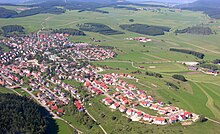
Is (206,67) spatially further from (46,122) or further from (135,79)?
(46,122)

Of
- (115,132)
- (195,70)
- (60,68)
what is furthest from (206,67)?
(115,132)

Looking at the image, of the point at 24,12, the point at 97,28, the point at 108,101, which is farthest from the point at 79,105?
the point at 24,12

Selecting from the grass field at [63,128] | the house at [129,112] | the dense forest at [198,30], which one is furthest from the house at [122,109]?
the dense forest at [198,30]

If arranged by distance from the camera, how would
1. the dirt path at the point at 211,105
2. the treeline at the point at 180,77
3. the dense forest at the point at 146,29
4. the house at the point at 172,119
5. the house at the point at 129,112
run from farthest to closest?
the dense forest at the point at 146,29, the treeline at the point at 180,77, the dirt path at the point at 211,105, the house at the point at 129,112, the house at the point at 172,119

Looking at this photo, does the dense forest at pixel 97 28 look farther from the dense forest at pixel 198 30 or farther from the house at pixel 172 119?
the house at pixel 172 119

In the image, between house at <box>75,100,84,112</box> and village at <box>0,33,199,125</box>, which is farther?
house at <box>75,100,84,112</box>

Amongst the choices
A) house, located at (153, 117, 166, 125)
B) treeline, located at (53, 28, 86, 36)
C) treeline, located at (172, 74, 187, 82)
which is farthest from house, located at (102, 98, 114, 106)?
treeline, located at (53, 28, 86, 36)

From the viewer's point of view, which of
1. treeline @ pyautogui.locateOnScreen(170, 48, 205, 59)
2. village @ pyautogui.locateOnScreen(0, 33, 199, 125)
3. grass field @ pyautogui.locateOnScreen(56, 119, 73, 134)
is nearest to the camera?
grass field @ pyautogui.locateOnScreen(56, 119, 73, 134)

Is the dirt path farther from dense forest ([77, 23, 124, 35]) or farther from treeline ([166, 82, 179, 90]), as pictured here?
dense forest ([77, 23, 124, 35])
